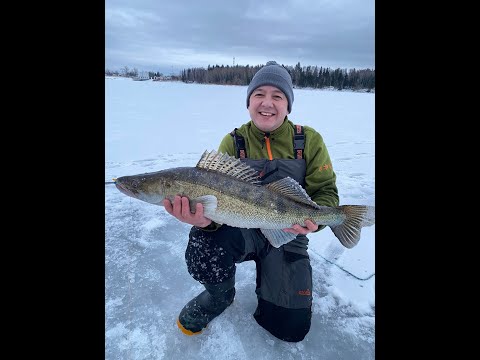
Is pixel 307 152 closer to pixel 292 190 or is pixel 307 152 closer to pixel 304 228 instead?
pixel 292 190

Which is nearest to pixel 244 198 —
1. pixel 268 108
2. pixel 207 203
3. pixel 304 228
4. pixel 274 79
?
pixel 207 203

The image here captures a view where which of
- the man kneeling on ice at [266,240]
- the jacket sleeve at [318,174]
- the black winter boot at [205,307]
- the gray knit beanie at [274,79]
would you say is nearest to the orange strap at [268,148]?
the man kneeling on ice at [266,240]

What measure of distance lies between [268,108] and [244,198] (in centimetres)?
94

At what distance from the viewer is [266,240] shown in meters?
2.71

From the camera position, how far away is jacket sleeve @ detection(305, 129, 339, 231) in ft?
8.85

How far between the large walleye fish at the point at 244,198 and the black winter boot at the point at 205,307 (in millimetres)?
606

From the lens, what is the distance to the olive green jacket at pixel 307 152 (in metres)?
2.71

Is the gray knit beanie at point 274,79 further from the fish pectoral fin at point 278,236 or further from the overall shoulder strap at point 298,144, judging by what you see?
the fish pectoral fin at point 278,236

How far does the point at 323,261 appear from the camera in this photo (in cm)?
320

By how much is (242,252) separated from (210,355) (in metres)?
0.80

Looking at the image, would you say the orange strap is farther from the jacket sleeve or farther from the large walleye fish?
the large walleye fish
